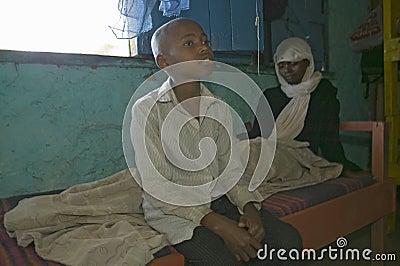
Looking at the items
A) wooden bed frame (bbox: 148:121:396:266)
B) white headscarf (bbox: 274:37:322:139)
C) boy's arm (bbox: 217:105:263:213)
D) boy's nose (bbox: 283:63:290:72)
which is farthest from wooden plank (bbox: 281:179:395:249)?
boy's nose (bbox: 283:63:290:72)

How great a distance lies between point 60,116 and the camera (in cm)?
135

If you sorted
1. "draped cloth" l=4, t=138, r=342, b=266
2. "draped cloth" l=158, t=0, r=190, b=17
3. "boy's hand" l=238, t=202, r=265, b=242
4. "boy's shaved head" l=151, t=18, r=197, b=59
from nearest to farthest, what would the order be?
"draped cloth" l=4, t=138, r=342, b=266 < "boy's hand" l=238, t=202, r=265, b=242 < "boy's shaved head" l=151, t=18, r=197, b=59 < "draped cloth" l=158, t=0, r=190, b=17

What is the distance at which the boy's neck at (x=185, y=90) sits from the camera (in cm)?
102

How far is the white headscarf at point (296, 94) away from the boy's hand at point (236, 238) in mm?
954

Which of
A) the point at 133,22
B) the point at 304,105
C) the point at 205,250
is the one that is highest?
the point at 133,22

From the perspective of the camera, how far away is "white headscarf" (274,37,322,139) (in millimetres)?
1756

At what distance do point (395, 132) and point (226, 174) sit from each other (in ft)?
4.58

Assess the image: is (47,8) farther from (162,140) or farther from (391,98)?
(391,98)

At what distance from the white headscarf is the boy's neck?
817mm

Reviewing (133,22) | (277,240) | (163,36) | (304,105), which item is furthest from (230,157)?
(304,105)

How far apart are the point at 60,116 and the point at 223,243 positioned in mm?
820

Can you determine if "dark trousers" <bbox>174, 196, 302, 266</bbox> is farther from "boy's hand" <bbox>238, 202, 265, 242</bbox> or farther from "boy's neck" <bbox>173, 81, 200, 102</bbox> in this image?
"boy's neck" <bbox>173, 81, 200, 102</bbox>

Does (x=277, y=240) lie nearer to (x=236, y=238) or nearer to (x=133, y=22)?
(x=236, y=238)

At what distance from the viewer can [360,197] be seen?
138 centimetres
